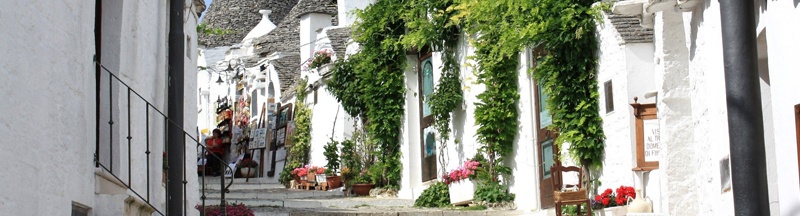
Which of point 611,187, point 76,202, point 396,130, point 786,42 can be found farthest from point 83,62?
point 396,130

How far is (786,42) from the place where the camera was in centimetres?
590

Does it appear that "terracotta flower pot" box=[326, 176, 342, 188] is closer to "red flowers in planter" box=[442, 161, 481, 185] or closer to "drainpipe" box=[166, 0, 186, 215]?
"red flowers in planter" box=[442, 161, 481, 185]

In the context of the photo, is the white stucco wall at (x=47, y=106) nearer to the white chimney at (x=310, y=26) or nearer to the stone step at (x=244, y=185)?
the stone step at (x=244, y=185)

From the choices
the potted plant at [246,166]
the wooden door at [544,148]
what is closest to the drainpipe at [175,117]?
the wooden door at [544,148]

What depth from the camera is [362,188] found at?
18.6 metres

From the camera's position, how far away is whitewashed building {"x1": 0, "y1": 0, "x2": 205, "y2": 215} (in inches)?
223

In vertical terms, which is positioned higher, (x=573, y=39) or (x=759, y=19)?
(x=573, y=39)

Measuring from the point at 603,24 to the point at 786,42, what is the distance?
21.4 ft

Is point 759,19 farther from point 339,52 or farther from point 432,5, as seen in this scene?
point 339,52

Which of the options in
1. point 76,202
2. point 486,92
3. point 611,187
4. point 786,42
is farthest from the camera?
point 486,92

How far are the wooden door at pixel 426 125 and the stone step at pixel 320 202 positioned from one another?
1016 millimetres

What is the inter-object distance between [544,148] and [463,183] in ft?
5.61

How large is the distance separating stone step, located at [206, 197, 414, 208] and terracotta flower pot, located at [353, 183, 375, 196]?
3.78 feet

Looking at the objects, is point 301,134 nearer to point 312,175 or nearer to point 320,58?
point 320,58
